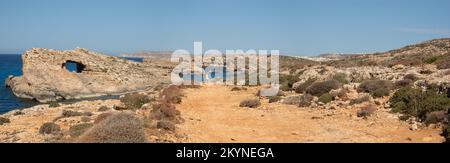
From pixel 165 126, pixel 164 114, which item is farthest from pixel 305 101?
pixel 165 126

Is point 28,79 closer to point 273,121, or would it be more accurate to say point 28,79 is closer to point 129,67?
point 129,67

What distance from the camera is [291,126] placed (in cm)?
1509

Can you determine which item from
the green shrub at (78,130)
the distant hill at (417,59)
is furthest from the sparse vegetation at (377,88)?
the green shrub at (78,130)

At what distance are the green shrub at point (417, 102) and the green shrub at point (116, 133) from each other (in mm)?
9405

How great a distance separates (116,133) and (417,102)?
1113cm

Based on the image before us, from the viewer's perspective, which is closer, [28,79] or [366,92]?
[366,92]

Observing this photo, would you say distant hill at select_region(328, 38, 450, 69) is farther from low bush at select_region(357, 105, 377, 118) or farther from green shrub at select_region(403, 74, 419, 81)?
low bush at select_region(357, 105, 377, 118)

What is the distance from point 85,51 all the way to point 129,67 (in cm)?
534

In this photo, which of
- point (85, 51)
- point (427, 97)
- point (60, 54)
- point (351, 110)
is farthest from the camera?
point (85, 51)

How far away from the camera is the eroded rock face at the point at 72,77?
121ft

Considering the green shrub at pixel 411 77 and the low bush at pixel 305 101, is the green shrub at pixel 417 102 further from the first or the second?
the green shrub at pixel 411 77

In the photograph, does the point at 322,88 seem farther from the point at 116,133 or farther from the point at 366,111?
the point at 116,133
